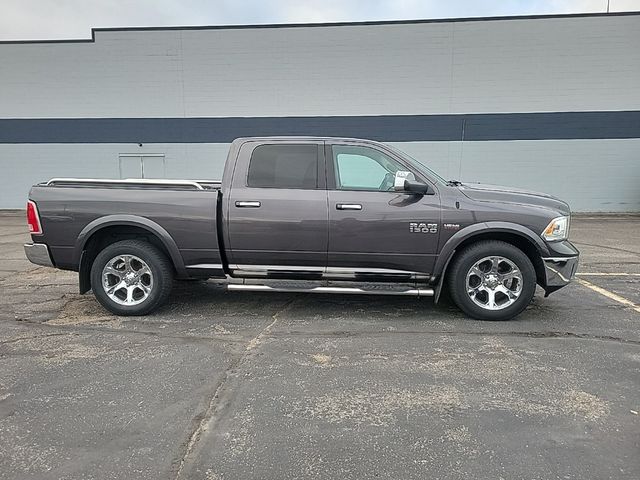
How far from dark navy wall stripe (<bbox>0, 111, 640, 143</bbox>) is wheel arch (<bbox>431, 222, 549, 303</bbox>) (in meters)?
13.2

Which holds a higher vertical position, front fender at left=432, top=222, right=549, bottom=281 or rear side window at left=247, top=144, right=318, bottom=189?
rear side window at left=247, top=144, right=318, bottom=189

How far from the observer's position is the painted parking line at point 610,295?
19.1ft

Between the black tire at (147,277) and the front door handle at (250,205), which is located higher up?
the front door handle at (250,205)

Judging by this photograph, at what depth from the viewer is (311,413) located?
3.26 meters

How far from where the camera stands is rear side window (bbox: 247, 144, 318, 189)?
5.30m

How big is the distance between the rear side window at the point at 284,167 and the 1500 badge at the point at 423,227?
1.14m

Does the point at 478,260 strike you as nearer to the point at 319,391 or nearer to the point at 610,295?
the point at 319,391

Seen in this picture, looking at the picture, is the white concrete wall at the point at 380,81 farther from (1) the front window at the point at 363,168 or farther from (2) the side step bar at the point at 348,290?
(2) the side step bar at the point at 348,290

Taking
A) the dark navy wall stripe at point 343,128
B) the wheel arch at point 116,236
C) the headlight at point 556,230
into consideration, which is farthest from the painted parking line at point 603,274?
the dark navy wall stripe at point 343,128

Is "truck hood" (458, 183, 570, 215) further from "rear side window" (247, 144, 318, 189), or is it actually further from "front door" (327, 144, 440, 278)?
"rear side window" (247, 144, 318, 189)

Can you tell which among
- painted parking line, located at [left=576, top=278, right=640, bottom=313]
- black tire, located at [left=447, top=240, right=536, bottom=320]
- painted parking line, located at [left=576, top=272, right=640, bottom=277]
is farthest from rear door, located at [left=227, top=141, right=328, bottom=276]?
painted parking line, located at [left=576, top=272, right=640, bottom=277]

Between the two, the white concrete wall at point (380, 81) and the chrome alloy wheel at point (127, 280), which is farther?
the white concrete wall at point (380, 81)

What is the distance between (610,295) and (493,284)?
7.63ft

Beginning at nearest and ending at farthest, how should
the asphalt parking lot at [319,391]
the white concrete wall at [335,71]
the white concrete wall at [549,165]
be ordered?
the asphalt parking lot at [319,391]
the white concrete wall at [335,71]
the white concrete wall at [549,165]
